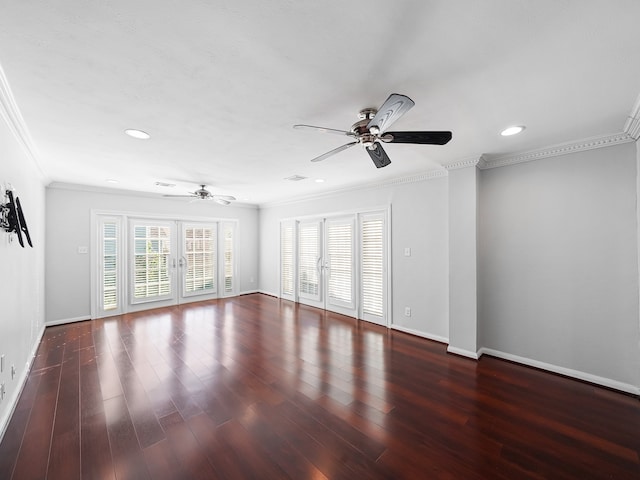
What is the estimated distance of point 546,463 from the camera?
1.73 meters

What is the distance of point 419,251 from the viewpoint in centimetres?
400

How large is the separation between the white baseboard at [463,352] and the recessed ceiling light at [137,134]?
4167mm

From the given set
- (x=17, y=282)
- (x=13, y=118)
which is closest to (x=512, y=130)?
(x=13, y=118)

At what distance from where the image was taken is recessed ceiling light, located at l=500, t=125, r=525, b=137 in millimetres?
2373

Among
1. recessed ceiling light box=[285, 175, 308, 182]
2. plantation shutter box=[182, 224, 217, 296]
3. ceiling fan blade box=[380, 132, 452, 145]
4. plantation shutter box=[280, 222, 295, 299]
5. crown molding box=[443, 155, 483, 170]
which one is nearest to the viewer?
ceiling fan blade box=[380, 132, 452, 145]

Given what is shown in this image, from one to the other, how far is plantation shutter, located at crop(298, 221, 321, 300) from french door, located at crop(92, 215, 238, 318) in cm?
192

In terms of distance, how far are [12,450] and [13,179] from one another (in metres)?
2.16

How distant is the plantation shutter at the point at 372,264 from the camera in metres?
4.52

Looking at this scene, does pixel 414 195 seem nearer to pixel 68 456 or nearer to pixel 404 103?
pixel 404 103

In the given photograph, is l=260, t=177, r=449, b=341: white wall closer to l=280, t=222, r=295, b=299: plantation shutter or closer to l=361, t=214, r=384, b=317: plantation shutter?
l=361, t=214, r=384, b=317: plantation shutter

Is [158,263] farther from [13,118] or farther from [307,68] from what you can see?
[307,68]

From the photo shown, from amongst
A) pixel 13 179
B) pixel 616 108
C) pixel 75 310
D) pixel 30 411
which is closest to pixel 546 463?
pixel 616 108

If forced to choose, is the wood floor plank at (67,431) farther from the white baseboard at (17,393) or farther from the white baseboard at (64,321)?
the white baseboard at (64,321)

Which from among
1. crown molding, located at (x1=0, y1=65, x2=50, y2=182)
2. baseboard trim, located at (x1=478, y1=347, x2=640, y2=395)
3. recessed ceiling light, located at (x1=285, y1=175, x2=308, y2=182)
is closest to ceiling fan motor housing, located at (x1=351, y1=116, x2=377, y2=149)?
recessed ceiling light, located at (x1=285, y1=175, x2=308, y2=182)
